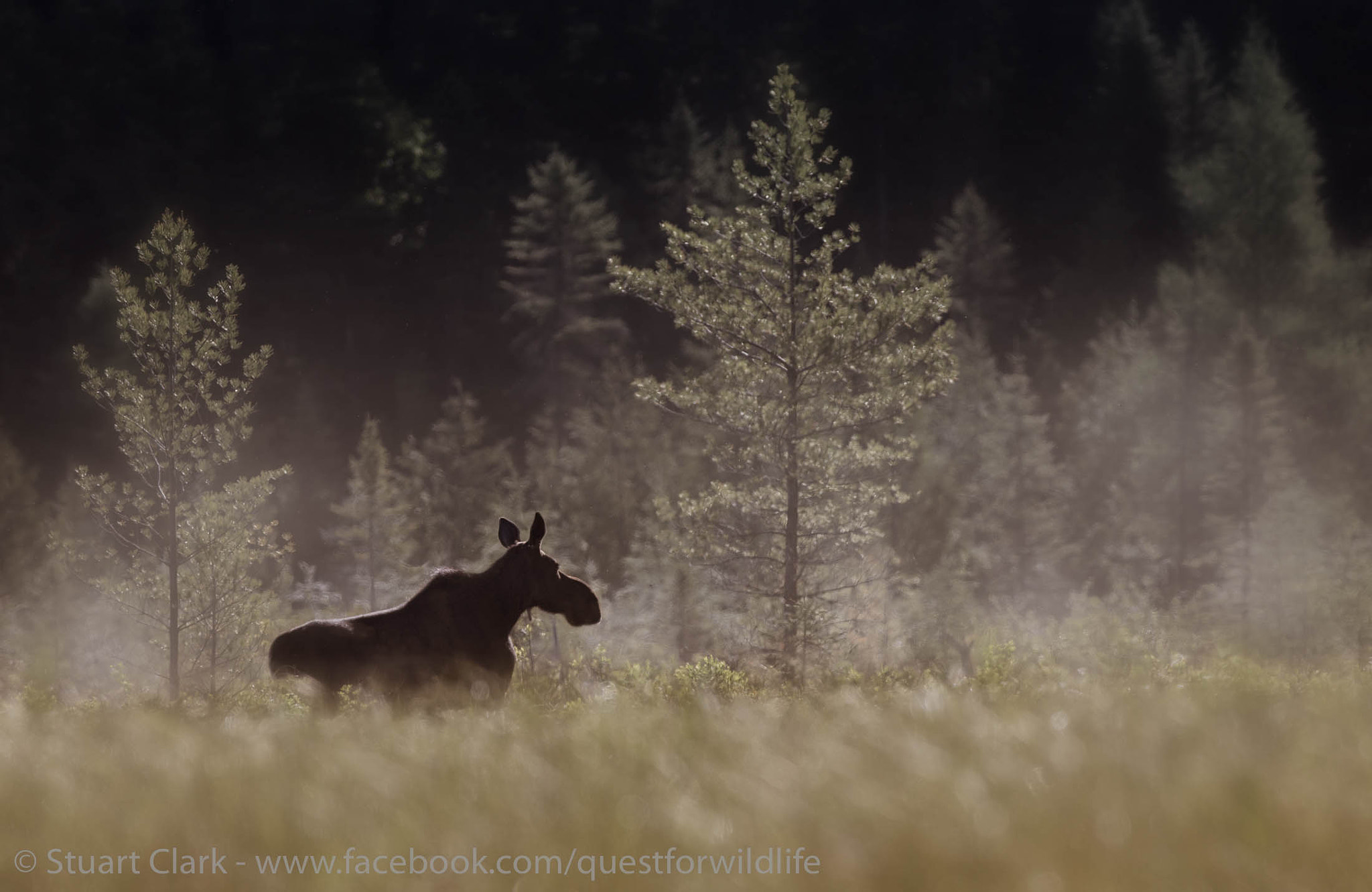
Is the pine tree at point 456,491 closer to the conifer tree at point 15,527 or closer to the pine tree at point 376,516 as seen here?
the pine tree at point 376,516

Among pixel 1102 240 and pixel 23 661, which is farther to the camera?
pixel 1102 240

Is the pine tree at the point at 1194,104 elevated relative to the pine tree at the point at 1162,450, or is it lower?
elevated

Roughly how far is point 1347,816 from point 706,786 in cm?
144

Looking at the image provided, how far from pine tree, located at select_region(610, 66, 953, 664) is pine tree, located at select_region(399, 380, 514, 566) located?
905 inches

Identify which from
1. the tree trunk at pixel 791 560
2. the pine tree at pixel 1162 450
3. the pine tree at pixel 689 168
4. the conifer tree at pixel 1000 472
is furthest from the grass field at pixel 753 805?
the pine tree at pixel 689 168

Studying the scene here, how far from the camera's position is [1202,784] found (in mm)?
2375

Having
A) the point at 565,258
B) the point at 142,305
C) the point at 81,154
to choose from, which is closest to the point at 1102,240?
the point at 565,258

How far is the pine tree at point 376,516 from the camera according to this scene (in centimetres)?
4056

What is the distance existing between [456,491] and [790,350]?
85.6 ft

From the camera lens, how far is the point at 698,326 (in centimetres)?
1792

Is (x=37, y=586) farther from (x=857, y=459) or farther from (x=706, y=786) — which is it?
(x=706, y=786)

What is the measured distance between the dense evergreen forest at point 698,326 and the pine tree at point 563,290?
262 millimetres

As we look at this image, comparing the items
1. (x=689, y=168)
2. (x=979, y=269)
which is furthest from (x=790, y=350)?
(x=979, y=269)

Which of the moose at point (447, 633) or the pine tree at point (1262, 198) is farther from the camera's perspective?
the pine tree at point (1262, 198)
